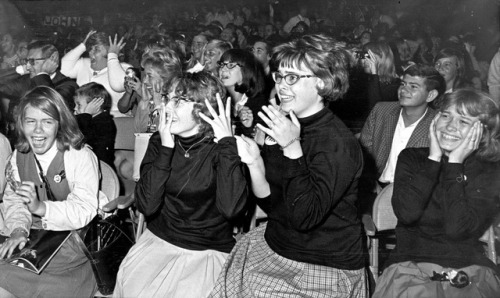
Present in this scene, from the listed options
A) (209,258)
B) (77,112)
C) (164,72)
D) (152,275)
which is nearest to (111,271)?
A: (152,275)

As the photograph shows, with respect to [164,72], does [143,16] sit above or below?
above

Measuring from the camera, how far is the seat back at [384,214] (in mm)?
1797

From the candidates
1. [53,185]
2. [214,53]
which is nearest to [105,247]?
[53,185]

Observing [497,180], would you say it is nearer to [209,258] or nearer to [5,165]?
[209,258]

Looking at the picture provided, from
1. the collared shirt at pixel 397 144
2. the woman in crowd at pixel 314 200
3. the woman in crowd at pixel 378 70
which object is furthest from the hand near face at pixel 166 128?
the collared shirt at pixel 397 144

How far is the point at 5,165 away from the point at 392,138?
147 centimetres

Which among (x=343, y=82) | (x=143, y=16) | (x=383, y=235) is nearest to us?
(x=343, y=82)

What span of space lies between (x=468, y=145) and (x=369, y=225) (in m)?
0.42

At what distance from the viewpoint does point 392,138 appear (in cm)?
202

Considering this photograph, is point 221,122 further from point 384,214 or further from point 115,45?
point 115,45

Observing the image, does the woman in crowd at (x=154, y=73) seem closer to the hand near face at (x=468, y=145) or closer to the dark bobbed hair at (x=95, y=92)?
the dark bobbed hair at (x=95, y=92)

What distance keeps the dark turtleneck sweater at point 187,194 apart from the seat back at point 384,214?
498 millimetres

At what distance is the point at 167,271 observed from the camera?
1641mm

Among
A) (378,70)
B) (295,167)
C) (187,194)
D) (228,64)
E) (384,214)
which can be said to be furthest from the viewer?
(228,64)
